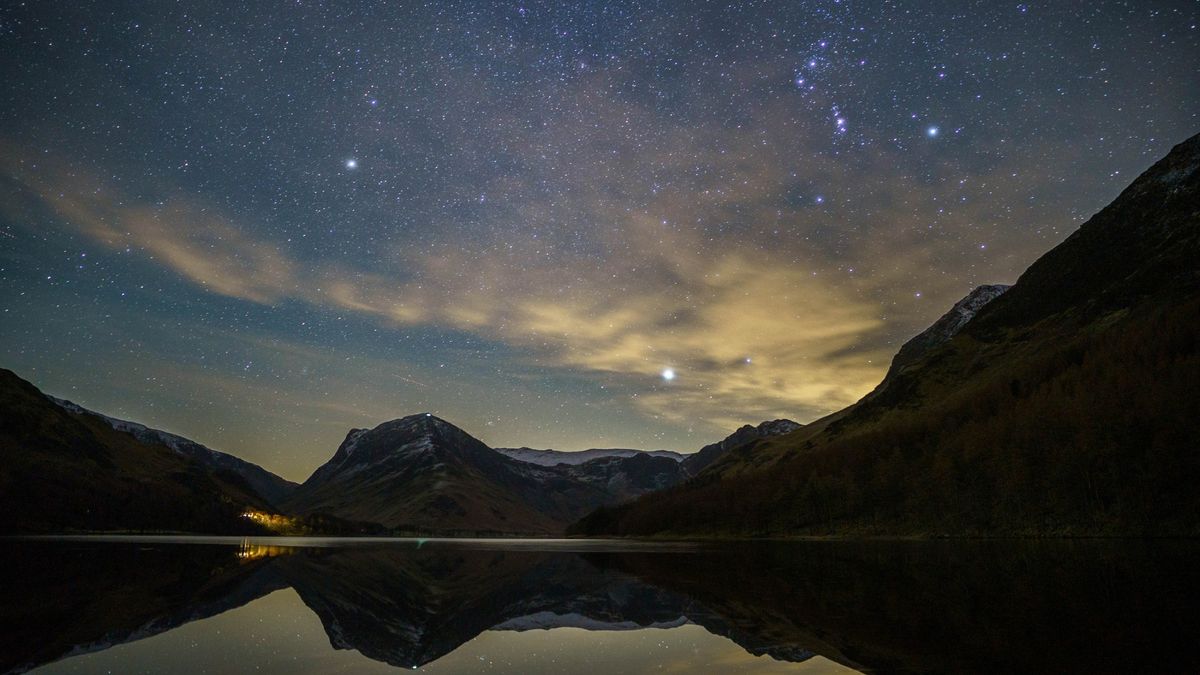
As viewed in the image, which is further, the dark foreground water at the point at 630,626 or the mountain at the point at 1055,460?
the mountain at the point at 1055,460

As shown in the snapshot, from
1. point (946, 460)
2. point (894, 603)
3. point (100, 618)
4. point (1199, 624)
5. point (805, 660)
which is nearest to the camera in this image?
point (805, 660)

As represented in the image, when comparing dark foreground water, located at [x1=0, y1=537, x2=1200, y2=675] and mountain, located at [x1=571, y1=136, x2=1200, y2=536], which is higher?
mountain, located at [x1=571, y1=136, x2=1200, y2=536]

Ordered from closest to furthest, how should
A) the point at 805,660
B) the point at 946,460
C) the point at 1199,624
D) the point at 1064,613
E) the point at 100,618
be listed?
1. the point at 805,660
2. the point at 1199,624
3. the point at 1064,613
4. the point at 100,618
5. the point at 946,460

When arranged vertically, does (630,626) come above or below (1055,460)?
below

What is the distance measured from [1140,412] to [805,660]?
5314 inches

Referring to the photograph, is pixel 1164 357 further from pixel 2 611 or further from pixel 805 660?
pixel 2 611

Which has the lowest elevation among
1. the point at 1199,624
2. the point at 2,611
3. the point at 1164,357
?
the point at 2,611

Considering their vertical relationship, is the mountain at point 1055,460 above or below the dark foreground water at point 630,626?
above

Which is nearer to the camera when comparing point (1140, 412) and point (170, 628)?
point (170, 628)

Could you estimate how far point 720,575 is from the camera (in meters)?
40.3

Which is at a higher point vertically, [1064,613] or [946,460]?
[946,460]

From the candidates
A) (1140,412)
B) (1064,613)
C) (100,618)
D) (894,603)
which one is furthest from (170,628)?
(1140,412)

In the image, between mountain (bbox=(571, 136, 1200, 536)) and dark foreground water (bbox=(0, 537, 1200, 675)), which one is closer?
dark foreground water (bbox=(0, 537, 1200, 675))

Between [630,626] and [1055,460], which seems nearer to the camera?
[630,626]
